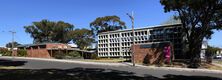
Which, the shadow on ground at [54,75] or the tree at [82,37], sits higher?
the tree at [82,37]

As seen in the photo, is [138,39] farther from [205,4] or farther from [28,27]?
[28,27]

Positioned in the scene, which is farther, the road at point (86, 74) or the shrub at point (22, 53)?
the shrub at point (22, 53)

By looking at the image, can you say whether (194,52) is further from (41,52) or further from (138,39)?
(41,52)

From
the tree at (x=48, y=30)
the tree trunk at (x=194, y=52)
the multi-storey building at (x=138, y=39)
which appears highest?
the tree at (x=48, y=30)

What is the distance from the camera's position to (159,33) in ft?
243

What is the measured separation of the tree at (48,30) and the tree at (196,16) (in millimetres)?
70950

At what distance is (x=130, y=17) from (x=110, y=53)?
41786 millimetres

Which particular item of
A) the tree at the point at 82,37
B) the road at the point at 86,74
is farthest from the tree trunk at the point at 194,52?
the tree at the point at 82,37

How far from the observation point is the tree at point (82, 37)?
108500 mm

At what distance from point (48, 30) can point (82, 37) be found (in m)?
11.6

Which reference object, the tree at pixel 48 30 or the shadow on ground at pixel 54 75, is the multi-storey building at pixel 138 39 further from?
the shadow on ground at pixel 54 75

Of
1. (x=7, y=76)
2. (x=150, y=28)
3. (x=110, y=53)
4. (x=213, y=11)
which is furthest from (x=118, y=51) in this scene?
(x=7, y=76)

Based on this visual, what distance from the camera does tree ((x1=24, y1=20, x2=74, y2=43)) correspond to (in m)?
111

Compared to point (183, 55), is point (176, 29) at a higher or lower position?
higher
